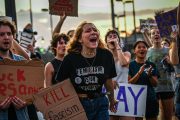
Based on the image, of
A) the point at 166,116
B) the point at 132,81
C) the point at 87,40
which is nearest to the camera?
the point at 87,40

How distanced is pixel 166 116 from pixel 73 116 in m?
3.54

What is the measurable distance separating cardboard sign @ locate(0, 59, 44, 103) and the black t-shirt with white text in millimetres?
786

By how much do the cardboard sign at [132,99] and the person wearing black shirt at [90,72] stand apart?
2.09 meters

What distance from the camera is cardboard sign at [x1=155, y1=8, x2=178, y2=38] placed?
7014 millimetres

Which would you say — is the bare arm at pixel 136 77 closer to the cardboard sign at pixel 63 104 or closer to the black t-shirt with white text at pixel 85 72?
the black t-shirt with white text at pixel 85 72

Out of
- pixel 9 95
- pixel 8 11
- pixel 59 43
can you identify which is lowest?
pixel 9 95

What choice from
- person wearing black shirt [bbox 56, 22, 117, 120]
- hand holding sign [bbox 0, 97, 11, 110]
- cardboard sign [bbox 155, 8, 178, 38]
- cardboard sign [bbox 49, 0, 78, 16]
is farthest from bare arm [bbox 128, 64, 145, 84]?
hand holding sign [bbox 0, 97, 11, 110]

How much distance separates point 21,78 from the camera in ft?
14.6

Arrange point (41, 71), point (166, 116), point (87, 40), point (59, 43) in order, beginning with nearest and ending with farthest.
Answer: point (41, 71) → point (87, 40) → point (59, 43) → point (166, 116)

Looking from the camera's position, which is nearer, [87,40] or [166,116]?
[87,40]

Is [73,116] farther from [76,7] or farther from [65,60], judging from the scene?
[76,7]

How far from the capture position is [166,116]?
834 cm

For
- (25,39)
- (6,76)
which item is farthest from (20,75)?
(25,39)

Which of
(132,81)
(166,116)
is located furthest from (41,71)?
(166,116)
